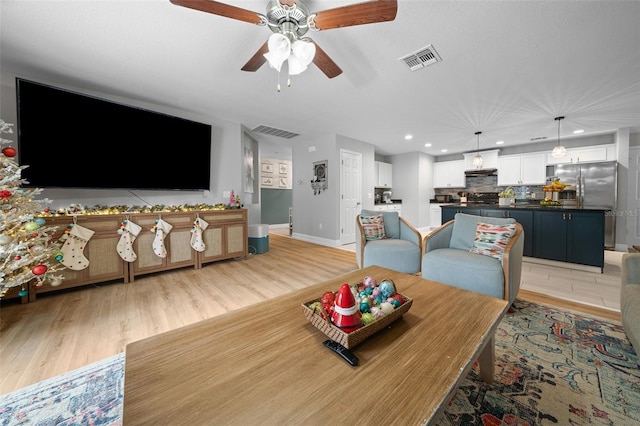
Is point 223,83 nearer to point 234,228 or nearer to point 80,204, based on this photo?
point 234,228

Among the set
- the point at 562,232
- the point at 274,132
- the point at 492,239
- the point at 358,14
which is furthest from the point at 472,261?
the point at 274,132

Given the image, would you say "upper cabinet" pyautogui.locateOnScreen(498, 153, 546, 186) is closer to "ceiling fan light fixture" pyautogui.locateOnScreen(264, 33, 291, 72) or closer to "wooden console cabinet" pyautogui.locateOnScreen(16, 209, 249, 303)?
"wooden console cabinet" pyautogui.locateOnScreen(16, 209, 249, 303)

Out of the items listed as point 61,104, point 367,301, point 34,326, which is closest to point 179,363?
point 367,301

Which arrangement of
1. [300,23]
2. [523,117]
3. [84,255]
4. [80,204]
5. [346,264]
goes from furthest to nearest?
[523,117] → [346,264] → [80,204] → [84,255] → [300,23]

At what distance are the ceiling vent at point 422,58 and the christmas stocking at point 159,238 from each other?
342cm

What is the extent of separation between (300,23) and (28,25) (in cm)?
219

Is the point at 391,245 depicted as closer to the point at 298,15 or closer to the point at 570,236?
the point at 298,15

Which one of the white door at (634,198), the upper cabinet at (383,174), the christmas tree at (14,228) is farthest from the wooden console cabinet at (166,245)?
the white door at (634,198)

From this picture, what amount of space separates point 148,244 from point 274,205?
4.70 m

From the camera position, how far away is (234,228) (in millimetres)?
3850

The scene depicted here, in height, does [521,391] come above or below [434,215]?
below

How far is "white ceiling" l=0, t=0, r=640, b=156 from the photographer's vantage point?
1.76 metres

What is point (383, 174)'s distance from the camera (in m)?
7.37

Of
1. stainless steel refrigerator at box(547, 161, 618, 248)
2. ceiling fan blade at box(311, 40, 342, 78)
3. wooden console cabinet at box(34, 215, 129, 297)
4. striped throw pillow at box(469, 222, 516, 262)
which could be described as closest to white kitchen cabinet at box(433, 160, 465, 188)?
stainless steel refrigerator at box(547, 161, 618, 248)
